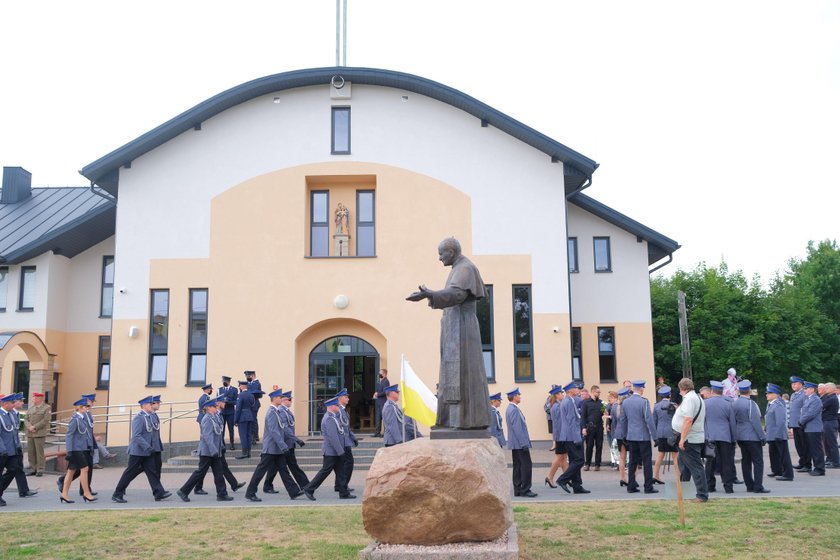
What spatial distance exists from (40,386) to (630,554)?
68.5 ft

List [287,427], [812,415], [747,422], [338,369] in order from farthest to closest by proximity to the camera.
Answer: [338,369] → [812,415] → [287,427] → [747,422]

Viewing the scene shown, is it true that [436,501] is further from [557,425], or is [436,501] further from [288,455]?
[288,455]

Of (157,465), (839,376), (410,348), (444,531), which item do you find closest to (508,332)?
(410,348)

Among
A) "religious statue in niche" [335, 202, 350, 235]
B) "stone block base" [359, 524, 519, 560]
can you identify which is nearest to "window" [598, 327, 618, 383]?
"religious statue in niche" [335, 202, 350, 235]

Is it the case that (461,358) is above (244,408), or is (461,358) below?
above

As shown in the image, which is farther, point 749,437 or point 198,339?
point 198,339

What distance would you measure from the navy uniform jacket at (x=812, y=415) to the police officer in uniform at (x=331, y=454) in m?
8.89

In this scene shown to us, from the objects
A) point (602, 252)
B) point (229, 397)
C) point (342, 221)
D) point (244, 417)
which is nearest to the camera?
point (244, 417)

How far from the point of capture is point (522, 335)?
21250 mm

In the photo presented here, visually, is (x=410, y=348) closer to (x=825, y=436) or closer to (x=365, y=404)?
(x=365, y=404)

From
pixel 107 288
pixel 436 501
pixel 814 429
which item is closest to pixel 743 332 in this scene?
pixel 814 429

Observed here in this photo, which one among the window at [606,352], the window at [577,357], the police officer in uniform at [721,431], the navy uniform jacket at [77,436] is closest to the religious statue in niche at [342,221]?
the window at [577,357]

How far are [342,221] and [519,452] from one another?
10867 mm

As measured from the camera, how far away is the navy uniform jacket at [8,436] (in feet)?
42.5
